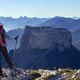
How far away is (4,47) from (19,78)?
1445 millimetres

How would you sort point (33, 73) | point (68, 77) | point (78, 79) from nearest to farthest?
point (78, 79), point (68, 77), point (33, 73)

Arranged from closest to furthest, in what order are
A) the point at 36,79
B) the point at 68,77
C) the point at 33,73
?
1. the point at 68,77
2. the point at 36,79
3. the point at 33,73

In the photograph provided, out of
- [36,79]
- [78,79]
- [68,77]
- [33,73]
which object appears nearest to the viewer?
[78,79]

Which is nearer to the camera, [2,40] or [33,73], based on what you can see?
[2,40]

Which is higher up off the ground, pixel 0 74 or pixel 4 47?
pixel 4 47

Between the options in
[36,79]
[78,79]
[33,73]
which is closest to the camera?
[78,79]

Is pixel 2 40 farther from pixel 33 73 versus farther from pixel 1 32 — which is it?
pixel 33 73

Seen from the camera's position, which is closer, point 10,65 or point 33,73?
point 10,65

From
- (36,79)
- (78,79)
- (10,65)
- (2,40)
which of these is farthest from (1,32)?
(78,79)

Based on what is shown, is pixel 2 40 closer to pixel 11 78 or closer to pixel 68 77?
pixel 11 78

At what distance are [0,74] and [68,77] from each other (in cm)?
292

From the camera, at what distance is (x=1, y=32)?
1567cm

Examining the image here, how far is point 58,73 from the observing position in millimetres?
16609

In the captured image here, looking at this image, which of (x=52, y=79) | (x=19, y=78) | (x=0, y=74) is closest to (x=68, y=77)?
(x=52, y=79)
